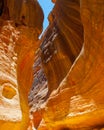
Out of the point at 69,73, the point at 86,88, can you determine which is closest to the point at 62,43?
the point at 69,73

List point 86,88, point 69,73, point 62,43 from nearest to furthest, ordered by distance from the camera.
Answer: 1. point 86,88
2. point 69,73
3. point 62,43

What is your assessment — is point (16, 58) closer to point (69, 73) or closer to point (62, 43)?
point (69, 73)

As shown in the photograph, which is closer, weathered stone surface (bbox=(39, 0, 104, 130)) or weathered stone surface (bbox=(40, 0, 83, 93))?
weathered stone surface (bbox=(39, 0, 104, 130))

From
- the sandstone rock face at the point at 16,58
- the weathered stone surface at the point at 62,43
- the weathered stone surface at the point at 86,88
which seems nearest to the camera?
the sandstone rock face at the point at 16,58

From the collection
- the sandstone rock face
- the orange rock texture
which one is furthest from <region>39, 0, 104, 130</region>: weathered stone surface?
the sandstone rock face

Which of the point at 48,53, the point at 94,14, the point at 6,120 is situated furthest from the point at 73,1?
the point at 6,120

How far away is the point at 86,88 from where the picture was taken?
17.8 feet

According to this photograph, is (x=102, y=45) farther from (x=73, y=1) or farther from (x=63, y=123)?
(x=73, y=1)

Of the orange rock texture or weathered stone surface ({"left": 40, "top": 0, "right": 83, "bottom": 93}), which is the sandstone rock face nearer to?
the orange rock texture

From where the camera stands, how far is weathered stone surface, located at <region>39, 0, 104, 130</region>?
5.19 m

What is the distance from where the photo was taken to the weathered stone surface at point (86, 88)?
519 centimetres

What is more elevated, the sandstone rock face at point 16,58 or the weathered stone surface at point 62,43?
the weathered stone surface at point 62,43

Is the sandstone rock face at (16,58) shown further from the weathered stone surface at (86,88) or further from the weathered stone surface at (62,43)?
the weathered stone surface at (62,43)

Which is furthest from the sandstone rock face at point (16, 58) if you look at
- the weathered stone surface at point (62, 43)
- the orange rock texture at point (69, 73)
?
the weathered stone surface at point (62, 43)
